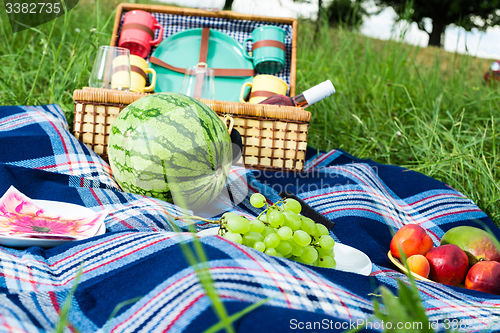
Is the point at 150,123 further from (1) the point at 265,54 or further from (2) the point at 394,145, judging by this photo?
(2) the point at 394,145

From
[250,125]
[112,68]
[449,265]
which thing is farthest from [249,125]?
[449,265]

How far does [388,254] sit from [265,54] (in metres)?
1.56

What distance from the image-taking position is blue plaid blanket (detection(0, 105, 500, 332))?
56cm

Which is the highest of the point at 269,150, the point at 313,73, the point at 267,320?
the point at 313,73

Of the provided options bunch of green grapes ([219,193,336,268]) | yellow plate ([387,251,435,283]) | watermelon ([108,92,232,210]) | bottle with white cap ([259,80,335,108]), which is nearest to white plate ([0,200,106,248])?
watermelon ([108,92,232,210])

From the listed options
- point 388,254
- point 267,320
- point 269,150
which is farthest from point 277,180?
point 267,320

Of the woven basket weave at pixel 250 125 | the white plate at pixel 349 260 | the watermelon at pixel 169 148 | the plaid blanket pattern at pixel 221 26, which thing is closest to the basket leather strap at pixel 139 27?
the plaid blanket pattern at pixel 221 26

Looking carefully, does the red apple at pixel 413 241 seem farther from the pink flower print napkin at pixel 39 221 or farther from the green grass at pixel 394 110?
the green grass at pixel 394 110

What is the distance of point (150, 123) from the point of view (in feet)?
3.63

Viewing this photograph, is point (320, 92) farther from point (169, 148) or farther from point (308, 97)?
point (169, 148)

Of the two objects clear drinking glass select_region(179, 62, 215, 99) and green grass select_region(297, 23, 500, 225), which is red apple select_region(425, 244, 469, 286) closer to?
green grass select_region(297, 23, 500, 225)

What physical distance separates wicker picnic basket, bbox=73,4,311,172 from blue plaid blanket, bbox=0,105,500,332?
0.19 meters

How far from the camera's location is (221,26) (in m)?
2.56

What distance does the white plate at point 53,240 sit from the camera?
0.80 m
